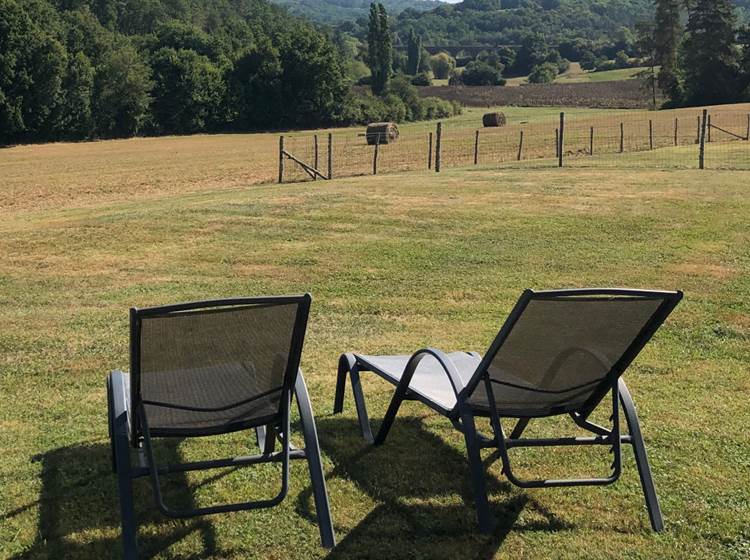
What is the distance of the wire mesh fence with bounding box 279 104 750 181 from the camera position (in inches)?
997

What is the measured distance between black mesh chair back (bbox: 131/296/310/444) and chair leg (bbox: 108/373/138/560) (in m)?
0.10

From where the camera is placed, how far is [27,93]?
63.5 metres

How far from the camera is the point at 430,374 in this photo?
Answer: 4980mm

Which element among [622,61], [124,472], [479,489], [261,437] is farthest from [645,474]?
[622,61]

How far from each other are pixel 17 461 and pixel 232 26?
11563cm

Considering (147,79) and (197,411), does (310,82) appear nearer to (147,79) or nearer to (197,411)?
(147,79)

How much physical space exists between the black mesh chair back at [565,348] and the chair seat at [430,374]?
0.89ft

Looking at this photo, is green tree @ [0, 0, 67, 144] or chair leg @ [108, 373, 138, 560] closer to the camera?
chair leg @ [108, 373, 138, 560]

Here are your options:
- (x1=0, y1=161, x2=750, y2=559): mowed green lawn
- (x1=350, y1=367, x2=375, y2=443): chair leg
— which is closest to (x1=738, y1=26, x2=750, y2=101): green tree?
(x1=0, y1=161, x2=750, y2=559): mowed green lawn

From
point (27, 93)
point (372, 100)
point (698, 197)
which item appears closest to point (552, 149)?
point (698, 197)

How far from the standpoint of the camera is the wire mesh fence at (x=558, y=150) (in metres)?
25.3

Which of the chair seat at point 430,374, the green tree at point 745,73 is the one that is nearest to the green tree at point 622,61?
the green tree at point 745,73

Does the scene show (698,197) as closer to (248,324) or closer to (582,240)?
(582,240)

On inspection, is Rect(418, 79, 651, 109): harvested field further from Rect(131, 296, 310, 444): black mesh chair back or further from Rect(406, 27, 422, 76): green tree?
Rect(131, 296, 310, 444): black mesh chair back
